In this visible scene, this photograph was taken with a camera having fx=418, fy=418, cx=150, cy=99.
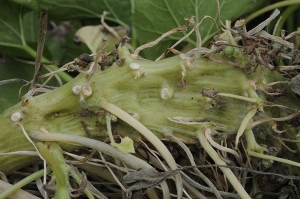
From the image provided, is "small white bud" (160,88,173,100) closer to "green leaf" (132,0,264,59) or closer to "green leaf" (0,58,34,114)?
"green leaf" (132,0,264,59)

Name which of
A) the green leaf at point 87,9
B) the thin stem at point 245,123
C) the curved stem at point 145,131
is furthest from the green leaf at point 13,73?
the thin stem at point 245,123

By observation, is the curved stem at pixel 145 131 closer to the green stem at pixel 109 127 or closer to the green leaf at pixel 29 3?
the green stem at pixel 109 127

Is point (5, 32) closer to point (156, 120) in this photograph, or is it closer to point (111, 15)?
point (111, 15)

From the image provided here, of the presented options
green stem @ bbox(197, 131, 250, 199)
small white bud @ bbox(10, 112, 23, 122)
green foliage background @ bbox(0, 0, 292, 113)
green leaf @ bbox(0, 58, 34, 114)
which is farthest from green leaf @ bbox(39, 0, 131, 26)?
green stem @ bbox(197, 131, 250, 199)

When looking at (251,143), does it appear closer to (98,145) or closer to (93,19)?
(98,145)

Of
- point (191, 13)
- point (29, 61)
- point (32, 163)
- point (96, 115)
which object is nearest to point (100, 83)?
point (96, 115)

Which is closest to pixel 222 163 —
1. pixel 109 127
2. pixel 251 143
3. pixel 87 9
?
pixel 251 143
